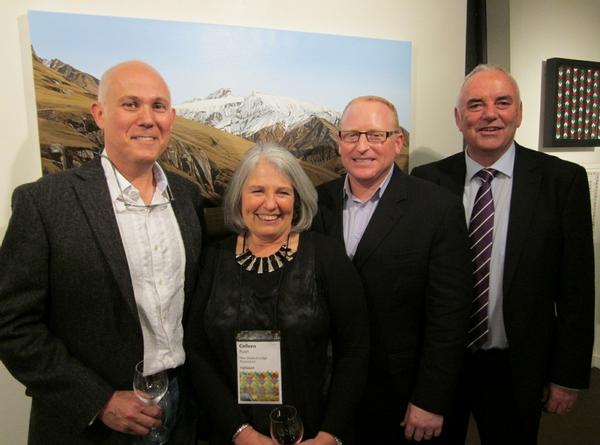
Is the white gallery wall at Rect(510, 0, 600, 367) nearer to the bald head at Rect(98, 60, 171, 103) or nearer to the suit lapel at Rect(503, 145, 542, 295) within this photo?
the suit lapel at Rect(503, 145, 542, 295)

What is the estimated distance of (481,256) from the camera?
1844 mm

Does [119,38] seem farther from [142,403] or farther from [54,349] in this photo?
[142,403]

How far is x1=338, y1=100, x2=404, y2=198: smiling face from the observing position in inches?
67.6

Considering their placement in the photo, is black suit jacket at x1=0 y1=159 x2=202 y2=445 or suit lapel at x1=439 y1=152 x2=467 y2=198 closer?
black suit jacket at x1=0 y1=159 x2=202 y2=445

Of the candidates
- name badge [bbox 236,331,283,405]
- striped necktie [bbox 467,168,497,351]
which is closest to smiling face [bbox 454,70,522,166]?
striped necktie [bbox 467,168,497,351]

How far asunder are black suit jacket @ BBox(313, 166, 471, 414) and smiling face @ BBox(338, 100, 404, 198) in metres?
0.12

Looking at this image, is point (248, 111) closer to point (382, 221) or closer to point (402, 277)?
point (382, 221)

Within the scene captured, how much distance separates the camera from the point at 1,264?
50.9 inches

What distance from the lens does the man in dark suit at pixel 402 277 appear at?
1662 millimetres

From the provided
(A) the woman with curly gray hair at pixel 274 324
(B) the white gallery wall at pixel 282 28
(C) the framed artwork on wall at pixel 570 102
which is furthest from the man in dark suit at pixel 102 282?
(C) the framed artwork on wall at pixel 570 102

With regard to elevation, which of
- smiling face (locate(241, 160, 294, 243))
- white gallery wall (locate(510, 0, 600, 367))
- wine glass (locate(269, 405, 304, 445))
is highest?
white gallery wall (locate(510, 0, 600, 367))

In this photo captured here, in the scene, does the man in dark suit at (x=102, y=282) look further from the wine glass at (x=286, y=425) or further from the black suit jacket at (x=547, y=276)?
the black suit jacket at (x=547, y=276)

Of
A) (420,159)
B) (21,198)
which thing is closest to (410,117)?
(420,159)

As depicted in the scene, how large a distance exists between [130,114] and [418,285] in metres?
1.22
